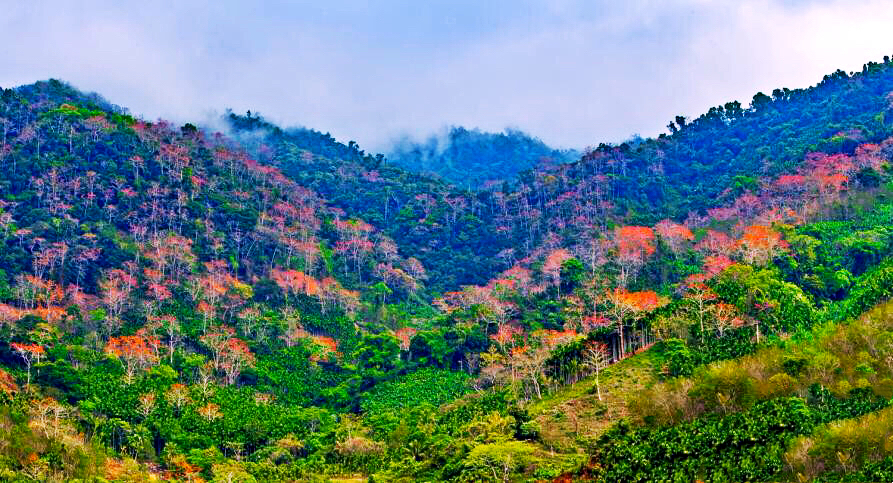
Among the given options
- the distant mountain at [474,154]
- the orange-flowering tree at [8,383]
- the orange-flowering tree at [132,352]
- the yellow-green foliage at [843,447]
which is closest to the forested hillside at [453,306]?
the yellow-green foliage at [843,447]

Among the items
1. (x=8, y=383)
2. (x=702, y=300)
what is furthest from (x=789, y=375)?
(x=8, y=383)

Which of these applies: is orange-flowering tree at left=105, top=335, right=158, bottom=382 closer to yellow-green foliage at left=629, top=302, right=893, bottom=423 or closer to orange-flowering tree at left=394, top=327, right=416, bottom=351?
orange-flowering tree at left=394, top=327, right=416, bottom=351

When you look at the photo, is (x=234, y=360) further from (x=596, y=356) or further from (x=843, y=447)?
(x=843, y=447)

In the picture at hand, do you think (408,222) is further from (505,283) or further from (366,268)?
(505,283)

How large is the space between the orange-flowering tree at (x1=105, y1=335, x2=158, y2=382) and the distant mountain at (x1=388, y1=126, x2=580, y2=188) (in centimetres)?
9939

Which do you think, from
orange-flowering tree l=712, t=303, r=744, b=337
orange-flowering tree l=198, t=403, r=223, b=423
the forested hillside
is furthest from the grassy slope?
orange-flowering tree l=198, t=403, r=223, b=423

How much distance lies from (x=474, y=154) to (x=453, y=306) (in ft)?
295

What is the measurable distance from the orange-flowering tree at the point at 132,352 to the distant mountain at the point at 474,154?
99.4m

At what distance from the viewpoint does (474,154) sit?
6786 inches

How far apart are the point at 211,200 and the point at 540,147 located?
99306 mm

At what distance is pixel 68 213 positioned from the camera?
258 ft

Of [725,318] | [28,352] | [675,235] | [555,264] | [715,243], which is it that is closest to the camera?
[725,318]

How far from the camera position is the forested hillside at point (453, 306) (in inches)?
1641

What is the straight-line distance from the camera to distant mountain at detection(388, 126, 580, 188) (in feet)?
533
